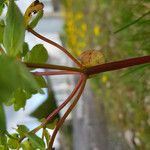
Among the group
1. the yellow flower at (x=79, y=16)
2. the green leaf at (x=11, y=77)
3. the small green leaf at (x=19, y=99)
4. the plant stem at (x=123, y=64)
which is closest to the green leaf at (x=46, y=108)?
the yellow flower at (x=79, y=16)

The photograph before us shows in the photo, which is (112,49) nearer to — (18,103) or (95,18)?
(95,18)

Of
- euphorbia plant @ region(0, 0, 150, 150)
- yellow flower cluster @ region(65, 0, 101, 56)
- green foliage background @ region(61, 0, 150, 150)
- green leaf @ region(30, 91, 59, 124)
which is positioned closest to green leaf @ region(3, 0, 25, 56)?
euphorbia plant @ region(0, 0, 150, 150)

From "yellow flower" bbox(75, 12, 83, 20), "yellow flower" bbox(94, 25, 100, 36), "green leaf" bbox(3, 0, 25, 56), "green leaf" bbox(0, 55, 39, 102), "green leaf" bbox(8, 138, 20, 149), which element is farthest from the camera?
"yellow flower" bbox(75, 12, 83, 20)

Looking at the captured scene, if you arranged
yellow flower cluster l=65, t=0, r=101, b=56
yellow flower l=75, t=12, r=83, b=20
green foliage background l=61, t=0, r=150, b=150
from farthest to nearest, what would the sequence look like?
yellow flower l=75, t=12, r=83, b=20 → yellow flower cluster l=65, t=0, r=101, b=56 → green foliage background l=61, t=0, r=150, b=150

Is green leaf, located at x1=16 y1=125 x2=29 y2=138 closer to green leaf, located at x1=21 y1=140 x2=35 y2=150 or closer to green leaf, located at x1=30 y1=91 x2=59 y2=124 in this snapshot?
green leaf, located at x1=21 y1=140 x2=35 y2=150

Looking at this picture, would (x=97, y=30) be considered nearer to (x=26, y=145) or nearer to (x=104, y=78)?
(x=104, y=78)
